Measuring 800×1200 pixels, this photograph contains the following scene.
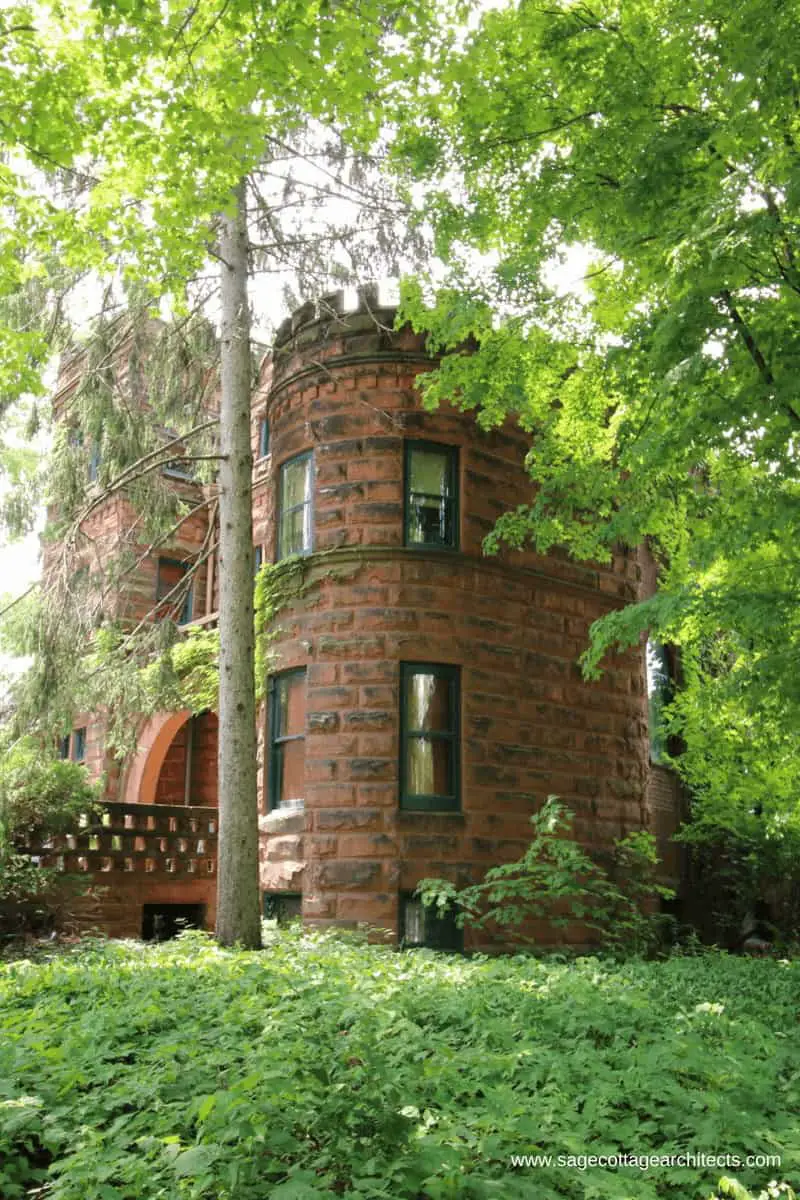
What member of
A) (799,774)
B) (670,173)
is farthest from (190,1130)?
(799,774)

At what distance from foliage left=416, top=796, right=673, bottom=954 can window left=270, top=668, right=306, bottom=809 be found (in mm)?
2298

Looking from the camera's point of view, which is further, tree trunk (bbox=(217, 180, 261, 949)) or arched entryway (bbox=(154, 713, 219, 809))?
arched entryway (bbox=(154, 713, 219, 809))

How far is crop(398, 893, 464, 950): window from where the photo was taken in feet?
39.7

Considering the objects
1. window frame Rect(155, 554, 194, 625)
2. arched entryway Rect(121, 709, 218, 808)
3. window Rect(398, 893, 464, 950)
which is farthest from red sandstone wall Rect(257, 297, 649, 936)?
arched entryway Rect(121, 709, 218, 808)

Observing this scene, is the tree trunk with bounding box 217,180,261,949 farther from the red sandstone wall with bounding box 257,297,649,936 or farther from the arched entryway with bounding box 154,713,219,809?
the arched entryway with bounding box 154,713,219,809

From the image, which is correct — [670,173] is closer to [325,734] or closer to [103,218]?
[103,218]

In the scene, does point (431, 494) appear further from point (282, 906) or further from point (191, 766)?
point (191, 766)

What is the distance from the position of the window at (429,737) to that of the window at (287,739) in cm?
135

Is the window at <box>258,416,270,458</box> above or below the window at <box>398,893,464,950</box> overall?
above

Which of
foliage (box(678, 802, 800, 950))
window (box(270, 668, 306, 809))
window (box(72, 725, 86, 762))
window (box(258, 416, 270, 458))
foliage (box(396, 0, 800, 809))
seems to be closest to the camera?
foliage (box(396, 0, 800, 809))

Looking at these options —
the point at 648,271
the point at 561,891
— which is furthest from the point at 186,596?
the point at 648,271

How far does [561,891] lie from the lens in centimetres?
1165

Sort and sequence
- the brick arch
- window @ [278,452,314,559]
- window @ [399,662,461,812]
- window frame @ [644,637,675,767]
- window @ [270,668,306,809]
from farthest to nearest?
window frame @ [644,637,675,767] < the brick arch < window @ [278,452,314,559] < window @ [270,668,306,809] < window @ [399,662,461,812]

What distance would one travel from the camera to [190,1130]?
429 centimetres
